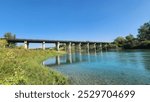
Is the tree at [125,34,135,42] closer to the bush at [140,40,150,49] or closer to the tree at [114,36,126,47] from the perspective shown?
the tree at [114,36,126,47]

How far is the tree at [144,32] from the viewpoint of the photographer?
133750 millimetres

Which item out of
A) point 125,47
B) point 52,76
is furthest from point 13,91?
point 125,47

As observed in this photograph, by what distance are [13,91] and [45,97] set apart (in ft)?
4.07

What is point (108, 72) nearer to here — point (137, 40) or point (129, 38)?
point (137, 40)

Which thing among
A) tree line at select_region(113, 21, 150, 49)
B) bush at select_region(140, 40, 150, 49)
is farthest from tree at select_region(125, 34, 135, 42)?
bush at select_region(140, 40, 150, 49)

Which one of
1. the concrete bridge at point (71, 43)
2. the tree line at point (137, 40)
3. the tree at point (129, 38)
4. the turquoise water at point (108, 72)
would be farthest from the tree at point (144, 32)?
the turquoise water at point (108, 72)

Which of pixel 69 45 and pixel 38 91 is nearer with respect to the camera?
pixel 38 91

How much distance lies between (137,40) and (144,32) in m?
14.5

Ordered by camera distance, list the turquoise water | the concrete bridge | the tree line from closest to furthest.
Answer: the turquoise water
the concrete bridge
the tree line

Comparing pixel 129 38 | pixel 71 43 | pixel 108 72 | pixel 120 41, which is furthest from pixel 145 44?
pixel 108 72

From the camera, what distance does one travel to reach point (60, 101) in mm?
6766

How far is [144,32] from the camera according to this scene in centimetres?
13750

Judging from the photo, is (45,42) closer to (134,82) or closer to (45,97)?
(134,82)

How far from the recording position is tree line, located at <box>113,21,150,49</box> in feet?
387
